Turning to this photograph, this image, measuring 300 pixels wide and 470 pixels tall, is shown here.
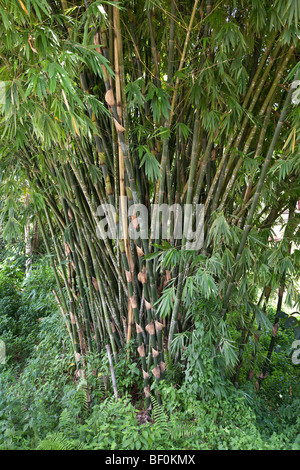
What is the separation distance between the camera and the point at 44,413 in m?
2.10

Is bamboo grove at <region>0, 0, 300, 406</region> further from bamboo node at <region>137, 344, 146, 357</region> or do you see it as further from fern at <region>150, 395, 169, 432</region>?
fern at <region>150, 395, 169, 432</region>

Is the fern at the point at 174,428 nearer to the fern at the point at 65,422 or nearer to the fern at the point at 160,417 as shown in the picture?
the fern at the point at 160,417

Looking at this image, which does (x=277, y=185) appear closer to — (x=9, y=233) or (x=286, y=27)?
(x=286, y=27)

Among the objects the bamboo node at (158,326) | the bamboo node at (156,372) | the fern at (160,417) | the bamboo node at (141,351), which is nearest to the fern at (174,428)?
the fern at (160,417)

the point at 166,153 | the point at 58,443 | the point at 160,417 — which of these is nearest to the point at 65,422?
the point at 58,443

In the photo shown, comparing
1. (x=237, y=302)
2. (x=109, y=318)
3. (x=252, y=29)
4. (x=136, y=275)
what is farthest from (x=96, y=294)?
(x=252, y=29)

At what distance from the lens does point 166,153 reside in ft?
6.37

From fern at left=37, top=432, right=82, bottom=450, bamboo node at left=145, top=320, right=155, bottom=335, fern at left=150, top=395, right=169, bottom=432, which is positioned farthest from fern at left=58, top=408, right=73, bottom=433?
bamboo node at left=145, top=320, right=155, bottom=335

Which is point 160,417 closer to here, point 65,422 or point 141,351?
point 141,351

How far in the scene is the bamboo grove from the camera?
1759mm

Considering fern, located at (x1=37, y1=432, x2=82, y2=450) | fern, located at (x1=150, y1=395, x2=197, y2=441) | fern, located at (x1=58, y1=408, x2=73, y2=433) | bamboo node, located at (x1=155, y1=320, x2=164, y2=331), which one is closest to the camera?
fern, located at (x1=37, y1=432, x2=82, y2=450)

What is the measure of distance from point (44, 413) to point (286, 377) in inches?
73.3

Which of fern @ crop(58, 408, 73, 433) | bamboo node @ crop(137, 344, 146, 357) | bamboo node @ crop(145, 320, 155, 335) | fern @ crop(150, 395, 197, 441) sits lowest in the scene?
fern @ crop(58, 408, 73, 433)

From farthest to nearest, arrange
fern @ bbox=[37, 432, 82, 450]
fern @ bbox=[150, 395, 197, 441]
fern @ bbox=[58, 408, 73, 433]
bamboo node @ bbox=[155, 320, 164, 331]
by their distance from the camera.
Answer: bamboo node @ bbox=[155, 320, 164, 331]
fern @ bbox=[58, 408, 73, 433]
fern @ bbox=[150, 395, 197, 441]
fern @ bbox=[37, 432, 82, 450]
